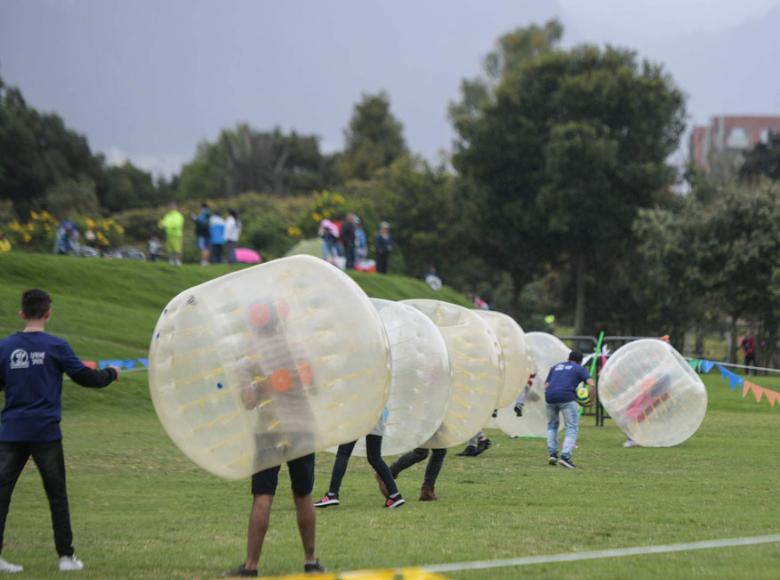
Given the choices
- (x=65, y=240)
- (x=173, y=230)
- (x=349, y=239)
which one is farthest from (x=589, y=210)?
(x=65, y=240)

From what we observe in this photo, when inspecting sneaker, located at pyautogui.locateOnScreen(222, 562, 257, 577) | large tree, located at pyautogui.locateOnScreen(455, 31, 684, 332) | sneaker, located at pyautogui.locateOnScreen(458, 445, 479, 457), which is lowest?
sneaker, located at pyautogui.locateOnScreen(458, 445, 479, 457)

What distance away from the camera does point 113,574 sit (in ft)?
32.4

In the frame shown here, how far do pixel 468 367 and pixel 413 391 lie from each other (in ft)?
6.56

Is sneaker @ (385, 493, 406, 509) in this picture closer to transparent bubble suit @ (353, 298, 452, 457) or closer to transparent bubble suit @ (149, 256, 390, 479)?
transparent bubble suit @ (353, 298, 452, 457)

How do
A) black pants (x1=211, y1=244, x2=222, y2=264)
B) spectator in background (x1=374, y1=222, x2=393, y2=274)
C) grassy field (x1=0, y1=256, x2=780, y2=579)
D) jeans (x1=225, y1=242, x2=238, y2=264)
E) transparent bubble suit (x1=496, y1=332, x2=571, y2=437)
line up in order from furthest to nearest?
spectator in background (x1=374, y1=222, x2=393, y2=274)
black pants (x1=211, y1=244, x2=222, y2=264)
jeans (x1=225, y1=242, x2=238, y2=264)
transparent bubble suit (x1=496, y1=332, x2=571, y2=437)
grassy field (x1=0, y1=256, x2=780, y2=579)

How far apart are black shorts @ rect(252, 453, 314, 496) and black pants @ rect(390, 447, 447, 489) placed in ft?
16.4

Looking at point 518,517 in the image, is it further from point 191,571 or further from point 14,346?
point 14,346

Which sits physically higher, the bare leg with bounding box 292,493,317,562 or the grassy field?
the bare leg with bounding box 292,493,317,562

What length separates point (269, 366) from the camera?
31.4ft

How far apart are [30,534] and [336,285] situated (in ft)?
14.3

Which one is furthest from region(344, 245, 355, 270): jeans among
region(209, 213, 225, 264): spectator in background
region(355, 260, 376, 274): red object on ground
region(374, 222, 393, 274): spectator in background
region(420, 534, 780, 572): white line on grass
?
region(420, 534, 780, 572): white line on grass

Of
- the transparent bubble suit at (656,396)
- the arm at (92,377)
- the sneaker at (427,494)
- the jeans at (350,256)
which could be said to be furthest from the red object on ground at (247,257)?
the arm at (92,377)

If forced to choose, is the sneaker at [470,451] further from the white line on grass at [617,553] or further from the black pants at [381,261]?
the black pants at [381,261]

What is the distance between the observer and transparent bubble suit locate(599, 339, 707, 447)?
2302 cm
